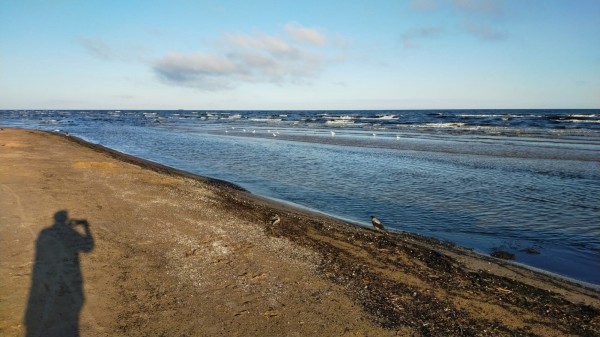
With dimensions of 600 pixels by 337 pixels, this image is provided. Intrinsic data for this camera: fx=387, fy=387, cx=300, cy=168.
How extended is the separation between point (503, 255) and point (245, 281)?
5.02 meters

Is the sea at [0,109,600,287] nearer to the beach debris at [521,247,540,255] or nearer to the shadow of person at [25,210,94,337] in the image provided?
the beach debris at [521,247,540,255]

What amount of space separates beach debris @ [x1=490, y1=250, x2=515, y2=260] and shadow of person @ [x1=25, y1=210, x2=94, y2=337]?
6852 millimetres

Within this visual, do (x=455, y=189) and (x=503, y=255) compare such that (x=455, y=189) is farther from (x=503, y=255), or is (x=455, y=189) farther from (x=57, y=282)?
(x=57, y=282)

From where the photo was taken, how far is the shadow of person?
3.97m

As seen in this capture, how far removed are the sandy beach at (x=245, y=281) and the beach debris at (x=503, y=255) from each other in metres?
0.30

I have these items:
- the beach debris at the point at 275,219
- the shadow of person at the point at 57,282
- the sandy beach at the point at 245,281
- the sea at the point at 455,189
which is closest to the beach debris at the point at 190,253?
the sandy beach at the point at 245,281

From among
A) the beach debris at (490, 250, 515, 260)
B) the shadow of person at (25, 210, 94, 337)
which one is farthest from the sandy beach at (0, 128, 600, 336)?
the beach debris at (490, 250, 515, 260)

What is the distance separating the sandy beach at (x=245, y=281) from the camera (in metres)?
4.25

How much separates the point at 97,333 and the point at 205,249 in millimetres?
2475

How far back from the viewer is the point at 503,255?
7305 mm

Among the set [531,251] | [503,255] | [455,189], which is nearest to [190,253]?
[503,255]

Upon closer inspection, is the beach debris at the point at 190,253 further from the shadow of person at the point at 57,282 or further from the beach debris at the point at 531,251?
the beach debris at the point at 531,251

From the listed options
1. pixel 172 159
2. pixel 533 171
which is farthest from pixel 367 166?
pixel 172 159

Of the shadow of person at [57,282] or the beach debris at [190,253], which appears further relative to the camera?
the beach debris at [190,253]
